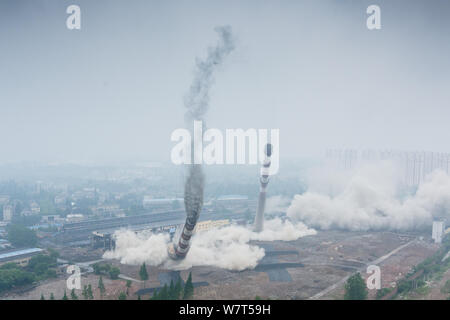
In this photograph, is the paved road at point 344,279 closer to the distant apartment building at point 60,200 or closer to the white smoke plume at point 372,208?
the white smoke plume at point 372,208

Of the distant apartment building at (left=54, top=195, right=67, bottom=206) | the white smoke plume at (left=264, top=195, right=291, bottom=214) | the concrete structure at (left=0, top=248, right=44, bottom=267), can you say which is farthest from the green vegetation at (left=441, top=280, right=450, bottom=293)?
the distant apartment building at (left=54, top=195, right=67, bottom=206)

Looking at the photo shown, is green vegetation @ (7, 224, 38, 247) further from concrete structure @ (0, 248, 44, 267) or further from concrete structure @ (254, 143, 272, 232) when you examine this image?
concrete structure @ (254, 143, 272, 232)

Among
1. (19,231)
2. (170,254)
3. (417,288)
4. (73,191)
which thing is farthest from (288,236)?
(73,191)

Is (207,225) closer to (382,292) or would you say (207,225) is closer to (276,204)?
(276,204)

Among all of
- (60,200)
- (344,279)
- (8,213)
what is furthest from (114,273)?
(60,200)

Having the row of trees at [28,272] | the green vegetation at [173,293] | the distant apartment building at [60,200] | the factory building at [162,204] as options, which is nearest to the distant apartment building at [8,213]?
the distant apartment building at [60,200]

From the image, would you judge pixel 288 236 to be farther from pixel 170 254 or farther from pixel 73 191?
pixel 73 191
